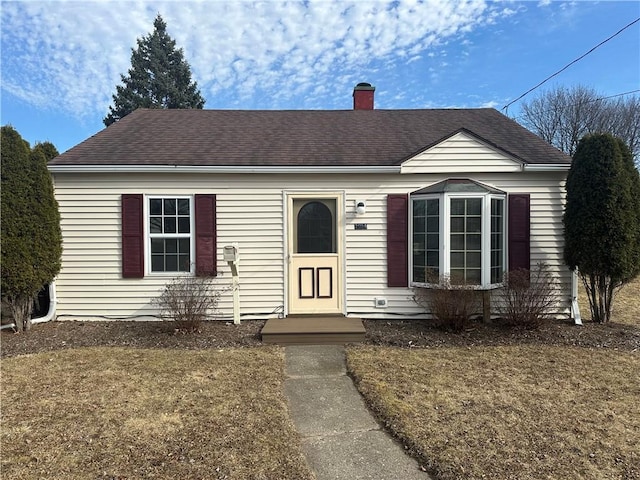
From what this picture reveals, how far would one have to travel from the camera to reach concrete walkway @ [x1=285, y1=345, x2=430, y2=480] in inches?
104

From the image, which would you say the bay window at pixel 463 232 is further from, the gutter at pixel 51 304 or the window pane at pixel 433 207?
the gutter at pixel 51 304

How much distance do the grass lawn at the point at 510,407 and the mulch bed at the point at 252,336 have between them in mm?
344

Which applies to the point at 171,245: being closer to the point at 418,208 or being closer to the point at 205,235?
the point at 205,235

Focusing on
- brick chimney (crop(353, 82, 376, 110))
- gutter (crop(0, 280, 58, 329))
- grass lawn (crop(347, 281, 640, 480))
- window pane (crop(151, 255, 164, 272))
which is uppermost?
brick chimney (crop(353, 82, 376, 110))

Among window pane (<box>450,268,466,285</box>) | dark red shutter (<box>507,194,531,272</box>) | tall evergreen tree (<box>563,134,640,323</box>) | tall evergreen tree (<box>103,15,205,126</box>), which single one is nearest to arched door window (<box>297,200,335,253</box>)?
window pane (<box>450,268,466,285</box>)

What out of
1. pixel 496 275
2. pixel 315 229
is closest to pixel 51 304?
pixel 315 229

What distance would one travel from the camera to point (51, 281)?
249 inches

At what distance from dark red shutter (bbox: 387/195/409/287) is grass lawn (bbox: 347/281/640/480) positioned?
166 centimetres

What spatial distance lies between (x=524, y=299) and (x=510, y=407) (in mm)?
2889

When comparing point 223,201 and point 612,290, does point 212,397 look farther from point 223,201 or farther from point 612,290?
point 612,290

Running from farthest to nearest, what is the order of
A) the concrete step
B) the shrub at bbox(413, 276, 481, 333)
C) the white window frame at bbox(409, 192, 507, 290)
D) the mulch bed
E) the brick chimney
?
the brick chimney < the white window frame at bbox(409, 192, 507, 290) < the shrub at bbox(413, 276, 481, 333) < the concrete step < the mulch bed

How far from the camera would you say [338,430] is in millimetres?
3195

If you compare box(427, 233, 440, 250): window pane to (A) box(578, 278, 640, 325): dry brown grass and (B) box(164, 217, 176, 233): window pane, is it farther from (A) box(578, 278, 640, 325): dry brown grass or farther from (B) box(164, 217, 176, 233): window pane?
(B) box(164, 217, 176, 233): window pane

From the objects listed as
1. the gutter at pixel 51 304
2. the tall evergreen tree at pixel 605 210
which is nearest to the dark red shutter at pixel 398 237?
the tall evergreen tree at pixel 605 210
